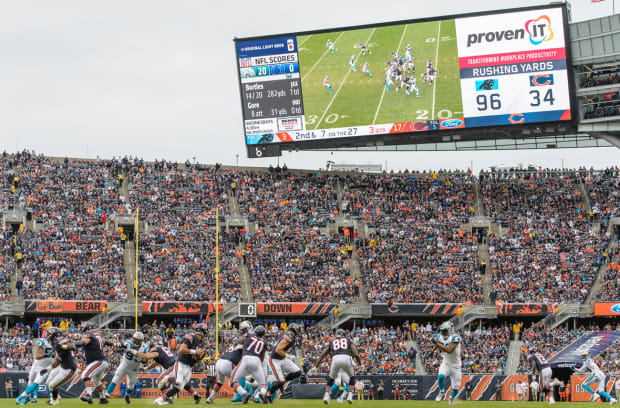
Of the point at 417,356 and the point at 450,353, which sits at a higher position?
the point at 450,353

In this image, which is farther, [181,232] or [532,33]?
[181,232]

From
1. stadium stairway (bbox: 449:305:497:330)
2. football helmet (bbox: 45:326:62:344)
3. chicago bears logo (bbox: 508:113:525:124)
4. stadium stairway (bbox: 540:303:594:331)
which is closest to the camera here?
football helmet (bbox: 45:326:62:344)

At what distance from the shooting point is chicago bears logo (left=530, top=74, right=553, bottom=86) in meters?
52.9

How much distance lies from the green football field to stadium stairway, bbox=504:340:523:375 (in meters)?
15.8

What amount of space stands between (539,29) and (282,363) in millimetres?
36453

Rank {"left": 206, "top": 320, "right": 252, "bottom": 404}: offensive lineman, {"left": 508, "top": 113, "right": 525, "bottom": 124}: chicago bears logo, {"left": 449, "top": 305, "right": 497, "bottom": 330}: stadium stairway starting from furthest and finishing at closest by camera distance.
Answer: {"left": 508, "top": 113, "right": 525, "bottom": 124}: chicago bears logo, {"left": 449, "top": 305, "right": 497, "bottom": 330}: stadium stairway, {"left": 206, "top": 320, "right": 252, "bottom": 404}: offensive lineman

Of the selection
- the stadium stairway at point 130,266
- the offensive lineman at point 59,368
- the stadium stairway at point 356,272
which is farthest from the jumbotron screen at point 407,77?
the offensive lineman at point 59,368

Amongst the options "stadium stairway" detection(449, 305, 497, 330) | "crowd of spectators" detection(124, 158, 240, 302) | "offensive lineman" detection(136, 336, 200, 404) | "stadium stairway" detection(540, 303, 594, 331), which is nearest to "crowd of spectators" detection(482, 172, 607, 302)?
"stadium stairway" detection(540, 303, 594, 331)

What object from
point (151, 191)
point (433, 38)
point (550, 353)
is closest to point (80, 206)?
point (151, 191)

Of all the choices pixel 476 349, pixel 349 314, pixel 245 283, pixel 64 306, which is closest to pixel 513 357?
pixel 476 349

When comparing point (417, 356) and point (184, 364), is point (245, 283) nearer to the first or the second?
point (417, 356)

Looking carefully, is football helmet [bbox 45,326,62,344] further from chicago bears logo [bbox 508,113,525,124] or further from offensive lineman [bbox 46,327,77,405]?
chicago bears logo [bbox 508,113,525,124]

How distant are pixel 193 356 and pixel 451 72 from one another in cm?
3677

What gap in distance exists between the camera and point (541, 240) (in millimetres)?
53750
